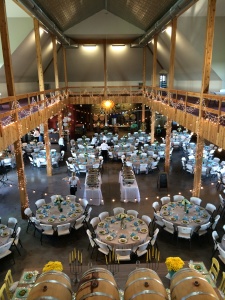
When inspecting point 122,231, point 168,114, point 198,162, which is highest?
point 168,114

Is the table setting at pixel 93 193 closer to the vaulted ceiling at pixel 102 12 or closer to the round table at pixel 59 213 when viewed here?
the round table at pixel 59 213

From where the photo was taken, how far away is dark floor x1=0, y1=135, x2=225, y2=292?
8.98m

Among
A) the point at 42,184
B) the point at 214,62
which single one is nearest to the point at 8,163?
the point at 42,184

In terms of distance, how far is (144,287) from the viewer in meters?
3.26

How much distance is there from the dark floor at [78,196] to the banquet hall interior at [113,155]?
0.19 feet

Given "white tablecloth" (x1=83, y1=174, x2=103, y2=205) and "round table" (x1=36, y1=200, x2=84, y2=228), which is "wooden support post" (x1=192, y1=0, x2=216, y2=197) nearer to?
"white tablecloth" (x1=83, y1=174, x2=103, y2=205)

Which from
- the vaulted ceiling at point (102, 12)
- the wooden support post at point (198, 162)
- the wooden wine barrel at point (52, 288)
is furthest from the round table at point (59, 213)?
the vaulted ceiling at point (102, 12)

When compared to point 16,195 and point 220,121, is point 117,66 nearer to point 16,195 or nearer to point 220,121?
point 16,195

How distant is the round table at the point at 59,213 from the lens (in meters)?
9.94

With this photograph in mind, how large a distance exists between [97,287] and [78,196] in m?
10.7

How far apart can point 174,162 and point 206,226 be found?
9760mm

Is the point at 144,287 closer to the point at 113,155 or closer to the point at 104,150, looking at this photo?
the point at 113,155

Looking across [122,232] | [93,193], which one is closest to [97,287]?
[122,232]

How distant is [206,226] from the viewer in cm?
955
